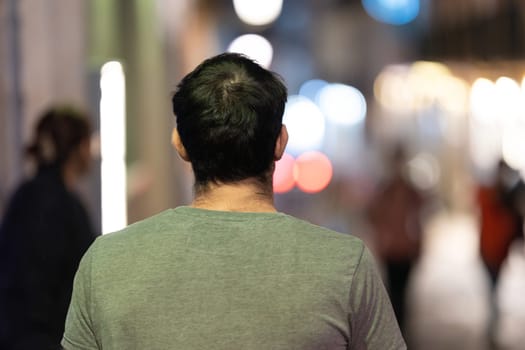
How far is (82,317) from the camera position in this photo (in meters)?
3.03

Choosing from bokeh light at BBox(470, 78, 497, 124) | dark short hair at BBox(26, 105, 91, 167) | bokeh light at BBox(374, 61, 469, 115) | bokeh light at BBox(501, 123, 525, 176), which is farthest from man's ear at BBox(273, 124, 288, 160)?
bokeh light at BBox(374, 61, 469, 115)

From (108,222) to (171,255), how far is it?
323 inches

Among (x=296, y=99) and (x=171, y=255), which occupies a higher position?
(x=171, y=255)

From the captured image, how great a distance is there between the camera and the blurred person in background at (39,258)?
5.83 meters

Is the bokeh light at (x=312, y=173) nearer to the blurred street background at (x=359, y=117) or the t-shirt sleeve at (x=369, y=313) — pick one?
the blurred street background at (x=359, y=117)

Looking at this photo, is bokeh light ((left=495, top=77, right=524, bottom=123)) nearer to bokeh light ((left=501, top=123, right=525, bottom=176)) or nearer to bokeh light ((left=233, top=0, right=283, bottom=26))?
bokeh light ((left=501, top=123, right=525, bottom=176))

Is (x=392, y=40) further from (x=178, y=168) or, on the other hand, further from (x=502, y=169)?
(x=502, y=169)

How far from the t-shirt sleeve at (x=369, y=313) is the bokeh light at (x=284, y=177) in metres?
27.6

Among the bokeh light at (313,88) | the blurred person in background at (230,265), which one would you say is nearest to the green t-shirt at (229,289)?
the blurred person in background at (230,265)

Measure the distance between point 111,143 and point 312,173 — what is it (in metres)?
24.0

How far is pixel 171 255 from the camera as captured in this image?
3000 millimetres

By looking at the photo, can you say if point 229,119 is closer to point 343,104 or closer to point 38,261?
point 38,261

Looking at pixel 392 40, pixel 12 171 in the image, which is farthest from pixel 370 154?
pixel 12 171

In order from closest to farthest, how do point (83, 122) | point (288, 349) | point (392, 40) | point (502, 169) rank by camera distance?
point (288, 349)
point (83, 122)
point (502, 169)
point (392, 40)
